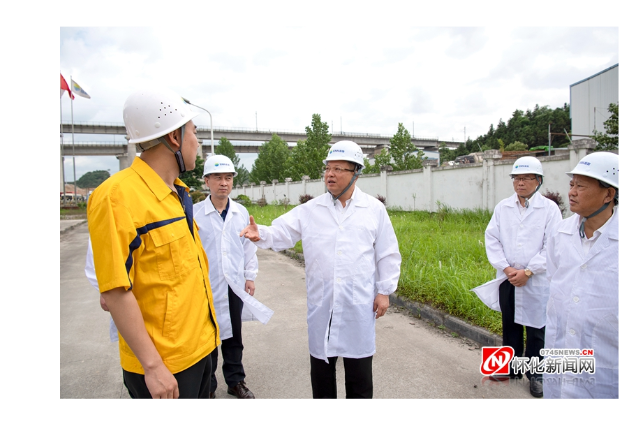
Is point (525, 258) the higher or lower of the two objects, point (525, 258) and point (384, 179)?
the lower

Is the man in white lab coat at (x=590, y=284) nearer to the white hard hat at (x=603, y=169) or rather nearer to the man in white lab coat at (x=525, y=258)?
the white hard hat at (x=603, y=169)

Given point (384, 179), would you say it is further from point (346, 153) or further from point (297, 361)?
point (346, 153)

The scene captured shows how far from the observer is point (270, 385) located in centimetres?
344

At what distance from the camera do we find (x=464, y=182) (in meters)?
14.3

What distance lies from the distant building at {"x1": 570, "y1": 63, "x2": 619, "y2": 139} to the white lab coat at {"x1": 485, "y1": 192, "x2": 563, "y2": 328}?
29.5 meters

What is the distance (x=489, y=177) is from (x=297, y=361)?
1151 centimetres

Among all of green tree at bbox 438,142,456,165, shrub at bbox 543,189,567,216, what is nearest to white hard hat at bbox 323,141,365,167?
shrub at bbox 543,189,567,216

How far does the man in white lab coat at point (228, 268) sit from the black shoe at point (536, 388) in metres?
2.32

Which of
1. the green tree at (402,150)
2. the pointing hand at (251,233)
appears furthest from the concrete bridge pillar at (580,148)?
the green tree at (402,150)

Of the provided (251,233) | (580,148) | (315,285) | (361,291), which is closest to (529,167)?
(361,291)

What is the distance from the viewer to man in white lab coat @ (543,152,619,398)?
2.14m

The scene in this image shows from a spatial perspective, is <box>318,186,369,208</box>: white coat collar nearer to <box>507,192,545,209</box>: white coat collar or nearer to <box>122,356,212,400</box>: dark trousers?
<box>122,356,212,400</box>: dark trousers

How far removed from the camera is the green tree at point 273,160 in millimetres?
39956

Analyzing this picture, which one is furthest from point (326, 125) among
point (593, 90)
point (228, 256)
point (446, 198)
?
point (228, 256)
